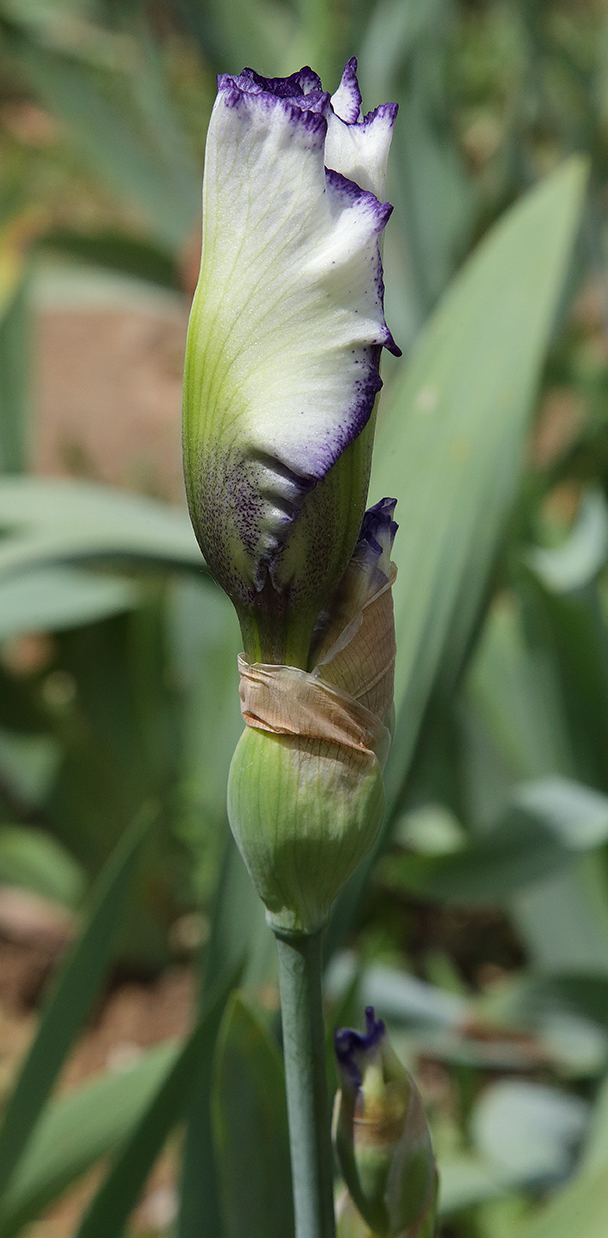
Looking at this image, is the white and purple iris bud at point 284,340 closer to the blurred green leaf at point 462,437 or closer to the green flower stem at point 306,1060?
the green flower stem at point 306,1060

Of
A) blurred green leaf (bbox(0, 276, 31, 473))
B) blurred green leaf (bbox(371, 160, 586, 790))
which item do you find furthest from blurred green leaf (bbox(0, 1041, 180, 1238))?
blurred green leaf (bbox(0, 276, 31, 473))

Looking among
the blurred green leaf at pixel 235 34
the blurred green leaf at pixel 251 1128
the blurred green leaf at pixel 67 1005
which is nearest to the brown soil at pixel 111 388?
the blurred green leaf at pixel 235 34

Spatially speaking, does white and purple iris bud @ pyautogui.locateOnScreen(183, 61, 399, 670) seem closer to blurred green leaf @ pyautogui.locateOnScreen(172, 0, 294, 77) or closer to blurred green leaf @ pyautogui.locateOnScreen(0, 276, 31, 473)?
blurred green leaf @ pyautogui.locateOnScreen(0, 276, 31, 473)

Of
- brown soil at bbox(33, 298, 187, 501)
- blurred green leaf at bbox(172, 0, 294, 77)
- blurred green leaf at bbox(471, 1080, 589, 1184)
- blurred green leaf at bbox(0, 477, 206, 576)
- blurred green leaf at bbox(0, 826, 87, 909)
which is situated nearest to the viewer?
blurred green leaf at bbox(0, 477, 206, 576)

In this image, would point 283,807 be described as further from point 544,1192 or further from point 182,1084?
point 544,1192

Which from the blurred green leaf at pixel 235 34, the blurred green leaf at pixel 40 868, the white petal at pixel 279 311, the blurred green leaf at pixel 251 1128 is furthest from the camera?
the blurred green leaf at pixel 235 34

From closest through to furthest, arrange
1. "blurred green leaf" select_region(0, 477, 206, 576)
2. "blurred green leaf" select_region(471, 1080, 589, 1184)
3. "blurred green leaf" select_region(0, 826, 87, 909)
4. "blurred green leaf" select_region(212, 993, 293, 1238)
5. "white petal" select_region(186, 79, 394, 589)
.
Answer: "white petal" select_region(186, 79, 394, 589), "blurred green leaf" select_region(212, 993, 293, 1238), "blurred green leaf" select_region(0, 477, 206, 576), "blurred green leaf" select_region(471, 1080, 589, 1184), "blurred green leaf" select_region(0, 826, 87, 909)

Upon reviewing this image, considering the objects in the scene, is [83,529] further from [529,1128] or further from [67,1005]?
[529,1128]

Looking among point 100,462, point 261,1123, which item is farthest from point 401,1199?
point 100,462
